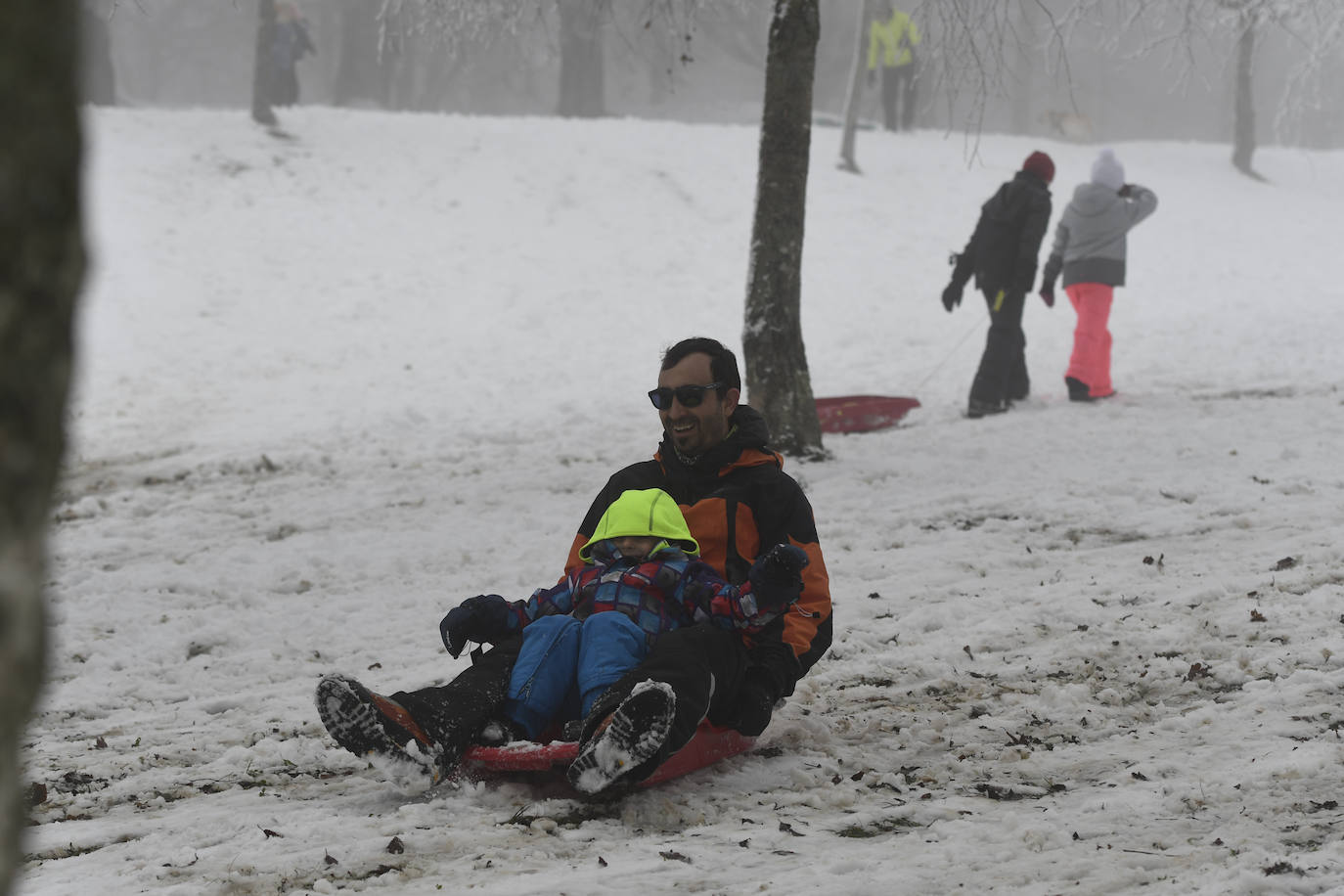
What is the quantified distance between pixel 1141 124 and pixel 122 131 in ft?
141

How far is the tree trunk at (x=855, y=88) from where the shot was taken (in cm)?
1750

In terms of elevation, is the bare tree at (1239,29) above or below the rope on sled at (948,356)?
above

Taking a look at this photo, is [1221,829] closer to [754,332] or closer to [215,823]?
[215,823]

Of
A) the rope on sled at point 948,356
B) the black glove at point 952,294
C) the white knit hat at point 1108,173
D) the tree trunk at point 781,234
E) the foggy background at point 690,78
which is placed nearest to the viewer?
the tree trunk at point 781,234

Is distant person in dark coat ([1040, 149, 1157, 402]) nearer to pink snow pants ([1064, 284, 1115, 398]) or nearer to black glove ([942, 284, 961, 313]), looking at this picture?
pink snow pants ([1064, 284, 1115, 398])

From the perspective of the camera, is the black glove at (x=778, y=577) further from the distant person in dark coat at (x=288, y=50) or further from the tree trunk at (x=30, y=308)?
the distant person in dark coat at (x=288, y=50)

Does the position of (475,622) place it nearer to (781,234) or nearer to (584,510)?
(584,510)

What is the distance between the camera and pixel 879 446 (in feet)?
26.9

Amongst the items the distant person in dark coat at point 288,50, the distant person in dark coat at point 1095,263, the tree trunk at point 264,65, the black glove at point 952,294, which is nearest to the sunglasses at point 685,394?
the black glove at point 952,294

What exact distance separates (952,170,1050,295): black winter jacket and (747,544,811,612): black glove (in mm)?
6746

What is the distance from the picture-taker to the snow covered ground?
2803 millimetres

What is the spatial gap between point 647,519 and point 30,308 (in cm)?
288

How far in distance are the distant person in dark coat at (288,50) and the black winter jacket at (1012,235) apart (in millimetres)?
14698

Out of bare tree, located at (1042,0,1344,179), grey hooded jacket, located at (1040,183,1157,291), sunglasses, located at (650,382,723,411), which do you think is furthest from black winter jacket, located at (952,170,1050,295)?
sunglasses, located at (650,382,723,411)
